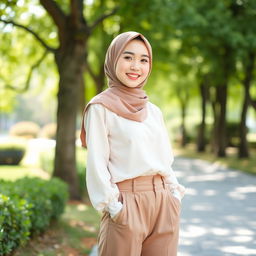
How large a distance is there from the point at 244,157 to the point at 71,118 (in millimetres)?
12954

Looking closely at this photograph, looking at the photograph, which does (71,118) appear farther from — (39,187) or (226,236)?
(226,236)

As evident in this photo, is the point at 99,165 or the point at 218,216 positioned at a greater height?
the point at 99,165

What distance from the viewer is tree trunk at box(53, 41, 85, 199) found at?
9.12m

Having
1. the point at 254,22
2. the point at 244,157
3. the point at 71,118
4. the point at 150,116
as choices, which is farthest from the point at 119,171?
the point at 244,157

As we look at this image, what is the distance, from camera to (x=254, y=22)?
16828 millimetres

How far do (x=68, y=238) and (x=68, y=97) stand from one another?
3.60m

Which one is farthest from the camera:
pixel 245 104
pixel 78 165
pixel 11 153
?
pixel 245 104

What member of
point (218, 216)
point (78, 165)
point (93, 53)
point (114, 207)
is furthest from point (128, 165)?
point (93, 53)

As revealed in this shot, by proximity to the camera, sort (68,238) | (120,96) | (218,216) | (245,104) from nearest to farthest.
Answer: (120,96), (68,238), (218,216), (245,104)

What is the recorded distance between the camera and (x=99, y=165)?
273 centimetres

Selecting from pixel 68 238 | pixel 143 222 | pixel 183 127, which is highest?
Result: pixel 143 222

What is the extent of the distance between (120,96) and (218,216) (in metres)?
6.02

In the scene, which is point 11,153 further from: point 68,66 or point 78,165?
point 68,66

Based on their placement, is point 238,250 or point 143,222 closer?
point 143,222
